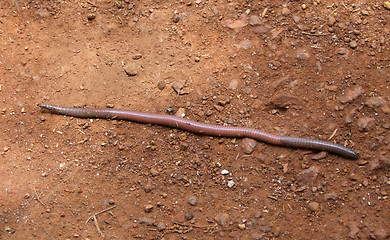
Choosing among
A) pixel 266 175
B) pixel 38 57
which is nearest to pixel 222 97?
pixel 266 175

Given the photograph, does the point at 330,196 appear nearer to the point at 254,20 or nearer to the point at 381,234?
the point at 381,234

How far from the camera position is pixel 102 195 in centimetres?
646

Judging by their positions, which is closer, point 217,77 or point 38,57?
point 217,77

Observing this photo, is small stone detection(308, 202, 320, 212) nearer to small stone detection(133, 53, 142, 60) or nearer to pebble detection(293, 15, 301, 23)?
pebble detection(293, 15, 301, 23)

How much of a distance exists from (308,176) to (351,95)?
188 centimetres

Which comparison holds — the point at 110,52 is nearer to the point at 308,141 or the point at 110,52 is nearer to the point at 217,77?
the point at 217,77

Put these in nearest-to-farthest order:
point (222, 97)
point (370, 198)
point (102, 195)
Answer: point (370, 198), point (102, 195), point (222, 97)

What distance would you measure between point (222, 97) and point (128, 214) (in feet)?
9.93

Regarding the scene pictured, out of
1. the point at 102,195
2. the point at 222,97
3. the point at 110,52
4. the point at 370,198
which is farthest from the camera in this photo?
the point at 110,52

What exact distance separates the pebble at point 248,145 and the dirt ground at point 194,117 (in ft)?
0.10

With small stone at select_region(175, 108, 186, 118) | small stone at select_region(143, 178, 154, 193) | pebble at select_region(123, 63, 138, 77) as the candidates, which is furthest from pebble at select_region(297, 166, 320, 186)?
pebble at select_region(123, 63, 138, 77)

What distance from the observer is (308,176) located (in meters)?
6.23

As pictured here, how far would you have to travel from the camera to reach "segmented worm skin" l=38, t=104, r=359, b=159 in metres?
6.29

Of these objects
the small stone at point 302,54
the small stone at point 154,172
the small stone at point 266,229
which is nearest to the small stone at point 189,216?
the small stone at point 154,172
